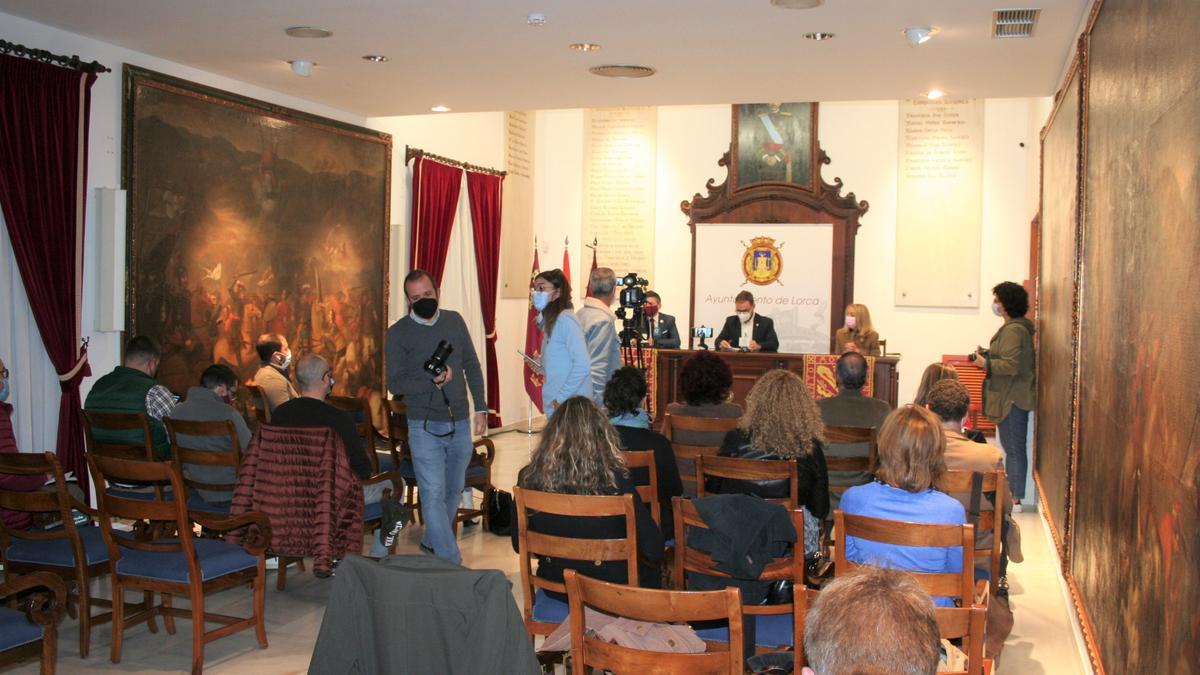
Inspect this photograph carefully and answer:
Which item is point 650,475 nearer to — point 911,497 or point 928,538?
point 911,497

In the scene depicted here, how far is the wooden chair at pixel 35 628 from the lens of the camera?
355 centimetres

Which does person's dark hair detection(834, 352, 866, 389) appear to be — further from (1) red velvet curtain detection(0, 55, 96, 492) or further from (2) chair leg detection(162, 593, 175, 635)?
(1) red velvet curtain detection(0, 55, 96, 492)

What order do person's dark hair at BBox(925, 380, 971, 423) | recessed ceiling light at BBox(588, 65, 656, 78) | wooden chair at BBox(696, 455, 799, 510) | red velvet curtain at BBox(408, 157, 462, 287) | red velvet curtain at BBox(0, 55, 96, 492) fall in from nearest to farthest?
wooden chair at BBox(696, 455, 799, 510)
person's dark hair at BBox(925, 380, 971, 423)
red velvet curtain at BBox(0, 55, 96, 492)
recessed ceiling light at BBox(588, 65, 656, 78)
red velvet curtain at BBox(408, 157, 462, 287)

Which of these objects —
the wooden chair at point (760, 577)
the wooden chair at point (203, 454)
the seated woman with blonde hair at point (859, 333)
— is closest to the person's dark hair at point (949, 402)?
the wooden chair at point (760, 577)

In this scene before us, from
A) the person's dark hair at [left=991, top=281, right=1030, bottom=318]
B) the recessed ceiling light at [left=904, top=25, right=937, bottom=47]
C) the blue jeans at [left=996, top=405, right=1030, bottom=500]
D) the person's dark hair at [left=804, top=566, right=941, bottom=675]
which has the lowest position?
the blue jeans at [left=996, top=405, right=1030, bottom=500]

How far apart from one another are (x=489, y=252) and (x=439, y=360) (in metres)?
6.01

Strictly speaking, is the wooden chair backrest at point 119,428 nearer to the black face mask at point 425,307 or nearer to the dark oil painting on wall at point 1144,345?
the black face mask at point 425,307

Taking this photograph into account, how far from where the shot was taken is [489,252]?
11.8 m

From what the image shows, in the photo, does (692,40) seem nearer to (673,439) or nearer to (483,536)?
(673,439)

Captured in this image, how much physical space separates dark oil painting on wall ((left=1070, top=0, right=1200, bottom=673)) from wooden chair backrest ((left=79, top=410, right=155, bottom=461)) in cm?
448

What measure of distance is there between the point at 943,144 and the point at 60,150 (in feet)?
31.6

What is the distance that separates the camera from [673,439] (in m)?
5.79

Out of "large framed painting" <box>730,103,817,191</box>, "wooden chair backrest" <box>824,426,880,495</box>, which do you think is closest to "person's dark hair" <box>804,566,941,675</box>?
"wooden chair backrest" <box>824,426,880,495</box>

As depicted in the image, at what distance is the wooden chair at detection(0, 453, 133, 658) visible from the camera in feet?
14.5
